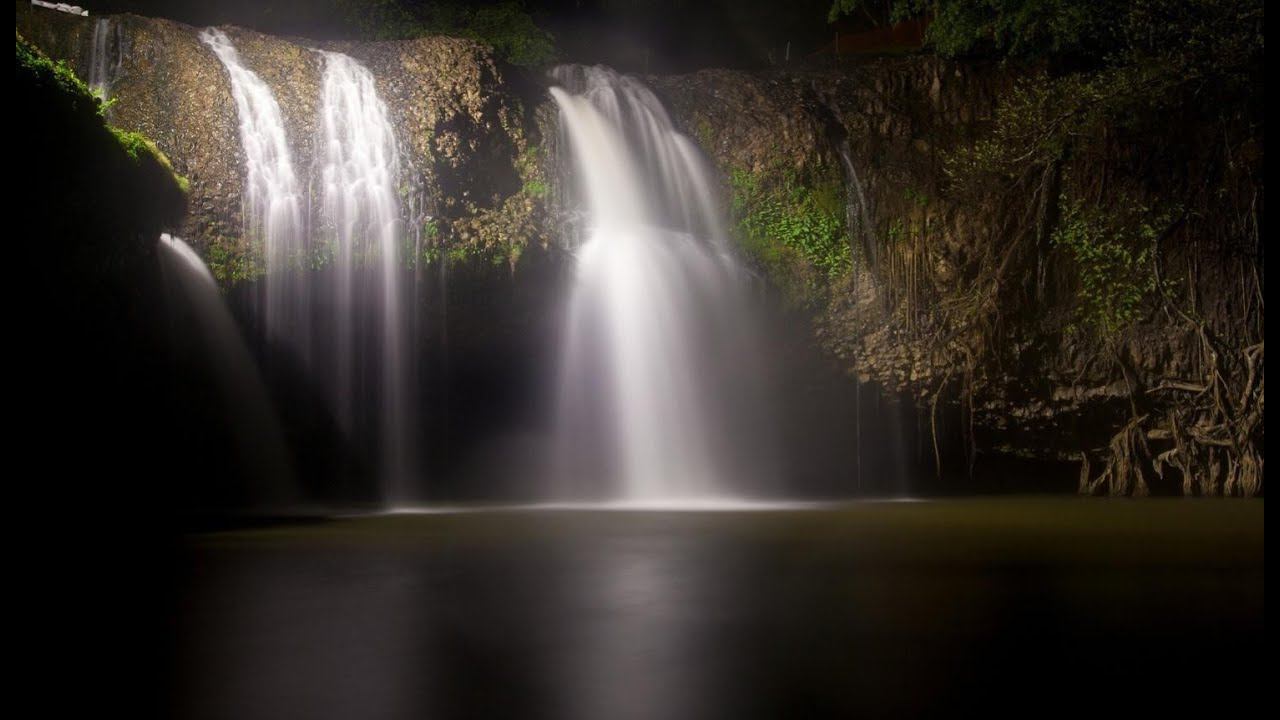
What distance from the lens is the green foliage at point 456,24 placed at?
23.0 m

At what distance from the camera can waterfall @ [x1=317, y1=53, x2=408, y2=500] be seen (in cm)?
1386

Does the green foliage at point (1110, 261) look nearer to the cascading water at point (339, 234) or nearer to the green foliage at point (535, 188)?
the green foliage at point (535, 188)

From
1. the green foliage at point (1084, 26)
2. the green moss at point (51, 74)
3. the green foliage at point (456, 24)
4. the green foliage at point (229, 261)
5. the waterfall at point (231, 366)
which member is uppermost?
the green foliage at point (456, 24)

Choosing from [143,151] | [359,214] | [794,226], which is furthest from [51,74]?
[794,226]

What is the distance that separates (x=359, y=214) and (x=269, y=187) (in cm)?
117

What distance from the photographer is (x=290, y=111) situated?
1380 centimetres

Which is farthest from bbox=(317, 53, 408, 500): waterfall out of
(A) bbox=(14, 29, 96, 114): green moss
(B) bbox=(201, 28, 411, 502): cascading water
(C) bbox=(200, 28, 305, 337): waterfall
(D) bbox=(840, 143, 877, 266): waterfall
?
(D) bbox=(840, 143, 877, 266): waterfall

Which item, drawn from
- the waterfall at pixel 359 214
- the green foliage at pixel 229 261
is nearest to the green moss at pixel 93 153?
the green foliage at pixel 229 261

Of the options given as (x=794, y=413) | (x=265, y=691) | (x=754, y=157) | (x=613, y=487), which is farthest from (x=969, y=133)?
(x=265, y=691)

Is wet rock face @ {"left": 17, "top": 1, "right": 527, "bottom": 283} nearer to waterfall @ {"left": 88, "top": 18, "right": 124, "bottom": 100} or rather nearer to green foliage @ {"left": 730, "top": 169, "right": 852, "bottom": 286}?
waterfall @ {"left": 88, "top": 18, "right": 124, "bottom": 100}

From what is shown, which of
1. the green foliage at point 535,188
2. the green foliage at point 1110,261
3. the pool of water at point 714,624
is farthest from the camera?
the green foliage at point 1110,261

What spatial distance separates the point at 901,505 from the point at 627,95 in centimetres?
795

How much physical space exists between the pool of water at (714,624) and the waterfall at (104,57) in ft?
22.5

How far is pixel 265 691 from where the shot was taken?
3.75 meters
